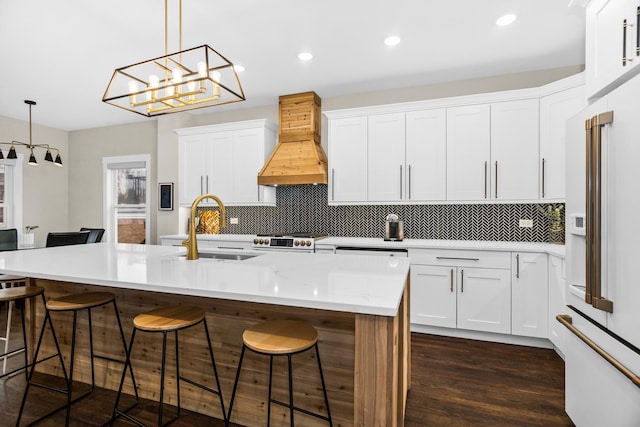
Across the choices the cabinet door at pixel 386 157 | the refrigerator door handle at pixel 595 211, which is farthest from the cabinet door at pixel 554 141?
the refrigerator door handle at pixel 595 211

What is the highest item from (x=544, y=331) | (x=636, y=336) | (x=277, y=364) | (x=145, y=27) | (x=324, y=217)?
(x=145, y=27)

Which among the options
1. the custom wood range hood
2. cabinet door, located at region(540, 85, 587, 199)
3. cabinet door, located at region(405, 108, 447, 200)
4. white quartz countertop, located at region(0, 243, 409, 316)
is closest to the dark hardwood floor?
white quartz countertop, located at region(0, 243, 409, 316)

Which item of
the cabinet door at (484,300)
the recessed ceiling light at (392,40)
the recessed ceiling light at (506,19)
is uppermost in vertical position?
the recessed ceiling light at (392,40)

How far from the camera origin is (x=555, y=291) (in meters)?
2.80

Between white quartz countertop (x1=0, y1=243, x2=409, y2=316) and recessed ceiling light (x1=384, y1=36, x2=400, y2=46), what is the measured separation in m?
1.94

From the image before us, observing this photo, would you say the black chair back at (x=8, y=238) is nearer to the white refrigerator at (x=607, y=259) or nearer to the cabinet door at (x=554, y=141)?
the white refrigerator at (x=607, y=259)

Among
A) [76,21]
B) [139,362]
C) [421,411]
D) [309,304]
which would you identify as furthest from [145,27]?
[421,411]

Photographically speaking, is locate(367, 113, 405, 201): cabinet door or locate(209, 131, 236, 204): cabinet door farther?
locate(209, 131, 236, 204): cabinet door

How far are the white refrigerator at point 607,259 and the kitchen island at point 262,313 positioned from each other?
0.86m

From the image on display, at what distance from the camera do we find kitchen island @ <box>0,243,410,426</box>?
124 cm

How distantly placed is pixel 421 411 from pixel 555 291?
1.66 m

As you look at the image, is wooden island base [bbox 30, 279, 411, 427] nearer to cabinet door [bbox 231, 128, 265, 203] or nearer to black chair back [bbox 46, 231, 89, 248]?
black chair back [bbox 46, 231, 89, 248]

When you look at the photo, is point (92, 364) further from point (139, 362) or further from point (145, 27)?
point (145, 27)

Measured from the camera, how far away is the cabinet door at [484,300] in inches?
119
